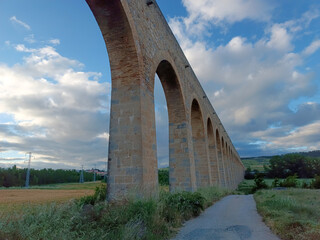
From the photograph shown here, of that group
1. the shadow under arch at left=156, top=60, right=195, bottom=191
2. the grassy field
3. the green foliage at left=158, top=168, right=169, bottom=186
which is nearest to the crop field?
the green foliage at left=158, top=168, right=169, bottom=186

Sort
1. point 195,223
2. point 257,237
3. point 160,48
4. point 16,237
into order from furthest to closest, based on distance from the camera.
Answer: point 160,48 → point 195,223 → point 257,237 → point 16,237

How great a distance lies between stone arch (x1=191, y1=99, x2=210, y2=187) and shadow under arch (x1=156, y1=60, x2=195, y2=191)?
Answer: 9.85 feet

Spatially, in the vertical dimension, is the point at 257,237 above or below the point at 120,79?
below

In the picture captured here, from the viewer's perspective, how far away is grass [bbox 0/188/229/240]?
239cm

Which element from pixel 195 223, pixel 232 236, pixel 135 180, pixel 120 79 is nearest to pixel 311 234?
pixel 232 236

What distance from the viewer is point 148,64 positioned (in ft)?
21.2

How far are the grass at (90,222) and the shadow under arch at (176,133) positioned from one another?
471 centimetres

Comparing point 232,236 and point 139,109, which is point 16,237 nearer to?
point 232,236

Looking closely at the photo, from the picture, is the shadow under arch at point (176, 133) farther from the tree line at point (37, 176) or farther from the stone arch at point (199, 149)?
the tree line at point (37, 176)

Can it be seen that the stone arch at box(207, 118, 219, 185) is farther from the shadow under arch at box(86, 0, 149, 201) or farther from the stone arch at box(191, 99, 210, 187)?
the shadow under arch at box(86, 0, 149, 201)

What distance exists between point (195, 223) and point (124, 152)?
2356 mm

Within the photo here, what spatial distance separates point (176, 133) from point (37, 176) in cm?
6912

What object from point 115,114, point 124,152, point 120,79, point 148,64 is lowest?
point 124,152

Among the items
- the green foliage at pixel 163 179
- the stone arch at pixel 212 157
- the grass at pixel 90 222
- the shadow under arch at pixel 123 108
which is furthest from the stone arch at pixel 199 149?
the grass at pixel 90 222
